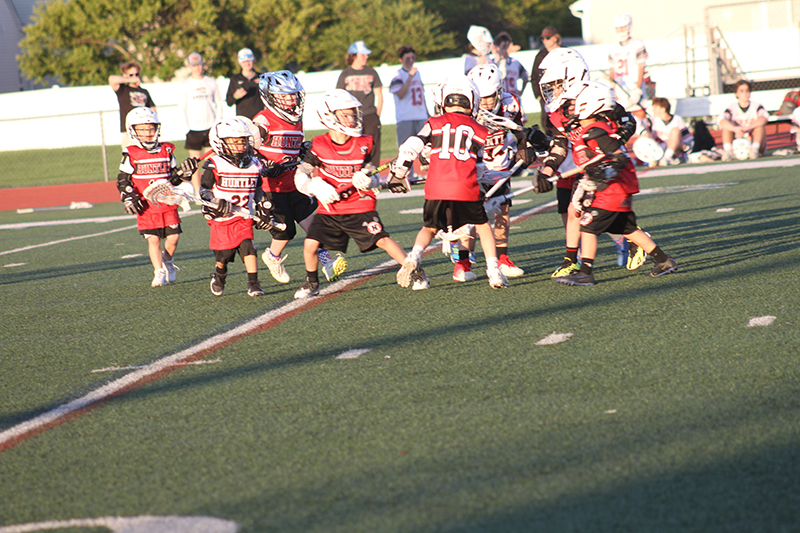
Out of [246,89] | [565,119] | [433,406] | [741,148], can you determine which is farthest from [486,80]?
[741,148]

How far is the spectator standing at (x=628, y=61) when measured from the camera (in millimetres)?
13266

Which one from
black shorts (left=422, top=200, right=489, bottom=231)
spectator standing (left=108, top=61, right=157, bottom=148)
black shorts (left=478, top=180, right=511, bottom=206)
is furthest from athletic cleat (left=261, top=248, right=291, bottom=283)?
spectator standing (left=108, top=61, right=157, bottom=148)

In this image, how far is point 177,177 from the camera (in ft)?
24.5

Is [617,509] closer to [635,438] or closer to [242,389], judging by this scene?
[635,438]

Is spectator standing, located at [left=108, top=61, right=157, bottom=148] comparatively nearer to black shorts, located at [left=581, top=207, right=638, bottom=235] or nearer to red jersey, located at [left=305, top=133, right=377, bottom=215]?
red jersey, located at [left=305, top=133, right=377, bottom=215]

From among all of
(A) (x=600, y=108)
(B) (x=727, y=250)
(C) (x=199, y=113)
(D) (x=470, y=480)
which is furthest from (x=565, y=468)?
(C) (x=199, y=113)

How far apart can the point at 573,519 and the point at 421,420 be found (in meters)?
1.06

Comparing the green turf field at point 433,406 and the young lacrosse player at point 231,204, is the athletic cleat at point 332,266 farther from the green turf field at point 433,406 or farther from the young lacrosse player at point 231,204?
the young lacrosse player at point 231,204

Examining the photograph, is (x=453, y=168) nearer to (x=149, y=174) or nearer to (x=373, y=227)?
(x=373, y=227)

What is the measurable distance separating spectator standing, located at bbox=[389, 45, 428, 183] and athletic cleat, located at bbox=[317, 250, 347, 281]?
660 centimetres

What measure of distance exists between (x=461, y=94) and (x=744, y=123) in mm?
10597

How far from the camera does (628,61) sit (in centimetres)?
1334

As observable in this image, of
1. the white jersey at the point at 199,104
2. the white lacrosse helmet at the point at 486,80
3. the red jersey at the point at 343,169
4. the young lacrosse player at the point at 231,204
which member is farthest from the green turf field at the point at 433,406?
the white jersey at the point at 199,104

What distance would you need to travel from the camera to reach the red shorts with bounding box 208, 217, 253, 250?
664 cm
